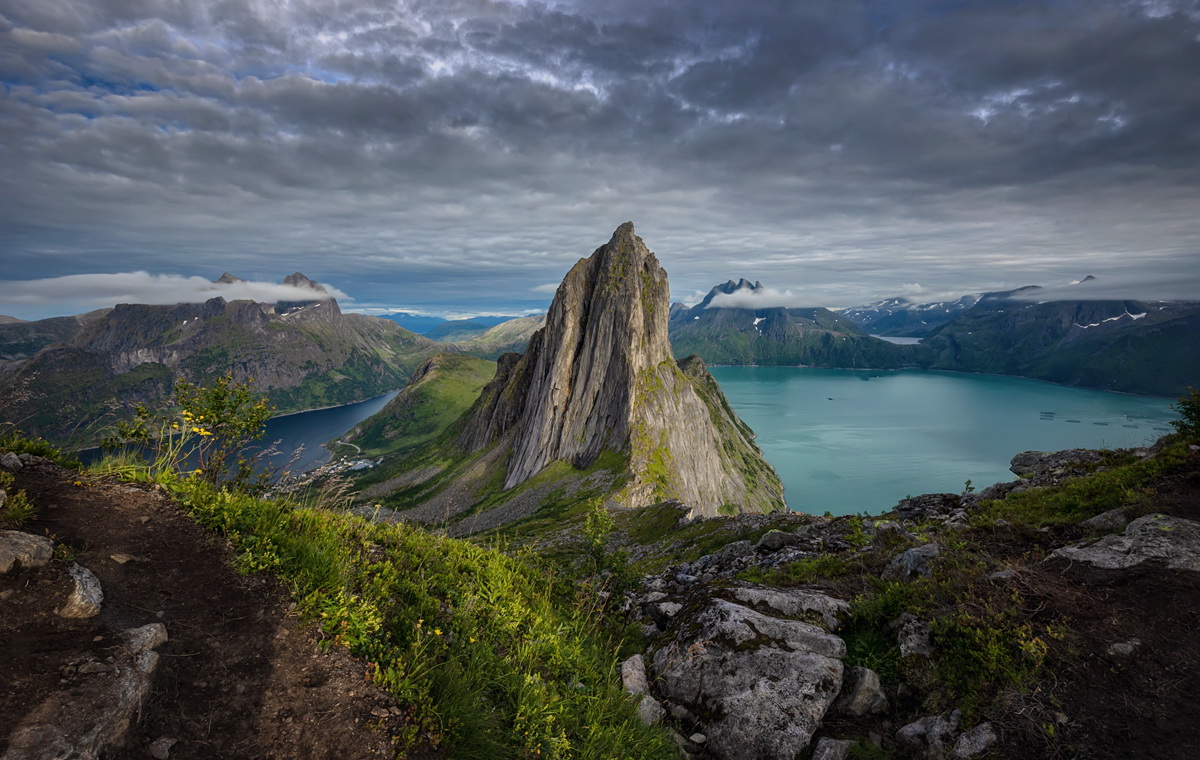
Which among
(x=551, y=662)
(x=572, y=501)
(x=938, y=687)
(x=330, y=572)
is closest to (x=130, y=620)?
(x=330, y=572)

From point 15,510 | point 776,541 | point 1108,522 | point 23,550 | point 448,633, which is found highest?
point 15,510

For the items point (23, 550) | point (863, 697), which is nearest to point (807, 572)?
point (863, 697)

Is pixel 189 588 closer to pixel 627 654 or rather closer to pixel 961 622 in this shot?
pixel 627 654

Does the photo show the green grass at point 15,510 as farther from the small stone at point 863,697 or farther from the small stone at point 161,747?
the small stone at point 863,697

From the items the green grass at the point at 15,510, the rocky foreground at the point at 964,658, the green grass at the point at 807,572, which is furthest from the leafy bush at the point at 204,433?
the green grass at the point at 807,572

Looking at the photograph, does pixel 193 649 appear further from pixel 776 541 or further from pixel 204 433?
pixel 776 541
